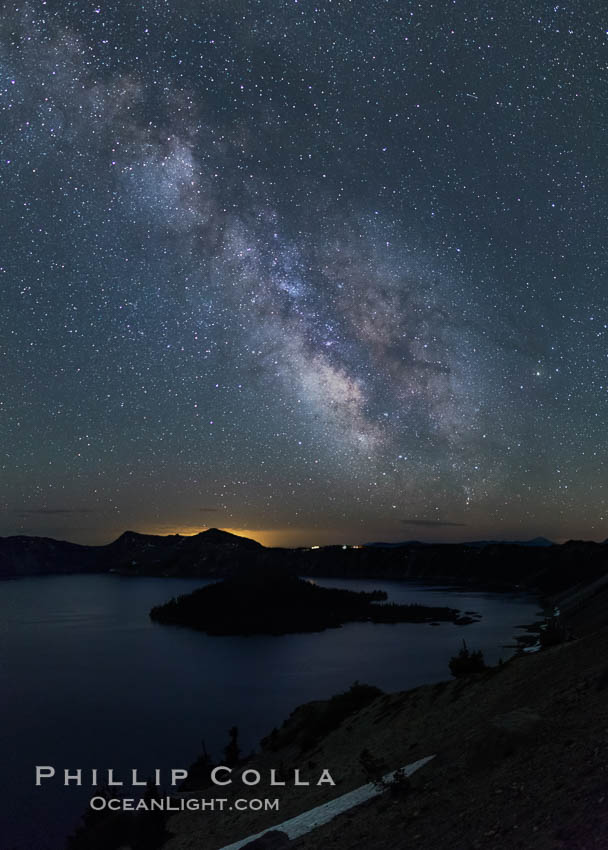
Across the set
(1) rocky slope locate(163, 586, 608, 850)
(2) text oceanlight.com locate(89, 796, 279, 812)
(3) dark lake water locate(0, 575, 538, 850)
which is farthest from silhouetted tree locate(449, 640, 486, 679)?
(3) dark lake water locate(0, 575, 538, 850)

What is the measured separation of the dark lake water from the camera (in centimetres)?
5669

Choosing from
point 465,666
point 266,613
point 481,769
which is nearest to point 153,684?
point 465,666

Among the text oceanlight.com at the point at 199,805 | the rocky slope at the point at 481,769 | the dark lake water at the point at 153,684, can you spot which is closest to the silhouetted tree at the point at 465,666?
the rocky slope at the point at 481,769

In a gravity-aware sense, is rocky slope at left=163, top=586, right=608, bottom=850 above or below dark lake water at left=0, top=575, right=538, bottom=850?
above

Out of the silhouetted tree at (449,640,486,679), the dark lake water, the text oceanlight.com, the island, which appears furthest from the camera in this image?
the island

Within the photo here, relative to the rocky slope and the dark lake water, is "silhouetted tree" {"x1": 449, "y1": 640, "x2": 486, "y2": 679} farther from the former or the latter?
the dark lake water

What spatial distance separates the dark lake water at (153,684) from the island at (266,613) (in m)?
10.0

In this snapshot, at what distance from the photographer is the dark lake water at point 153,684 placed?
186 ft

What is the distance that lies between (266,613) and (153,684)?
8841 centimetres

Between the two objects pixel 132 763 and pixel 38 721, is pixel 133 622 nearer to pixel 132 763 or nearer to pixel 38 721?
pixel 38 721

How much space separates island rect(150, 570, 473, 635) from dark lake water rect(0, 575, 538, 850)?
10041mm

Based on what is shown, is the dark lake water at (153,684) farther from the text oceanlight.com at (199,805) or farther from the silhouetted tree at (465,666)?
the silhouetted tree at (465,666)

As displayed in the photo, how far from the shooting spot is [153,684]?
9762 centimetres

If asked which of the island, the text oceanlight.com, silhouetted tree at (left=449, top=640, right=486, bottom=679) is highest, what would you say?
silhouetted tree at (left=449, top=640, right=486, bottom=679)
